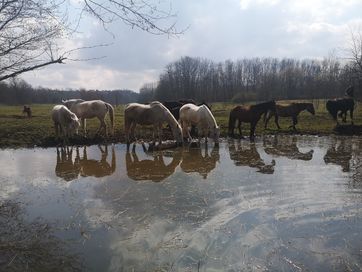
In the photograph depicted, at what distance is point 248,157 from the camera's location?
40.5ft

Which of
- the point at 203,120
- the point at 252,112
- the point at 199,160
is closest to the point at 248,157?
the point at 199,160

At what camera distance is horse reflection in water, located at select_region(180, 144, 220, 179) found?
34.2 feet

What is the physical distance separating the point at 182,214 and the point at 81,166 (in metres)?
5.56

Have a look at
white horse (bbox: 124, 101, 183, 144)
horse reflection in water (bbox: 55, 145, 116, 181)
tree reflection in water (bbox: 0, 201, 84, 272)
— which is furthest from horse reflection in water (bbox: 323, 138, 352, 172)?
tree reflection in water (bbox: 0, 201, 84, 272)

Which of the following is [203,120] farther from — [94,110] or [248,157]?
[94,110]

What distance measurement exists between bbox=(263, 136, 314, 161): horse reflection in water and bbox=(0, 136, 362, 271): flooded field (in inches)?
15.8

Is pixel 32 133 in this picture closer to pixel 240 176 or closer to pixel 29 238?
pixel 240 176

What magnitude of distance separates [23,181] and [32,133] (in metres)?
7.95

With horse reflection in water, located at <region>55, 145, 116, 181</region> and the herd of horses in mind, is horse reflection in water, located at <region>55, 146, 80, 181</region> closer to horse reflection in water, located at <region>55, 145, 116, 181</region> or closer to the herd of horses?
→ horse reflection in water, located at <region>55, 145, 116, 181</region>

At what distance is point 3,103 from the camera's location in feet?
212

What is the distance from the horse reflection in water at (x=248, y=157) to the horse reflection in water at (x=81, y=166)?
3.85 m

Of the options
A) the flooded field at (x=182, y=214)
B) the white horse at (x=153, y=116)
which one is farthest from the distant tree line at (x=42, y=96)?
the flooded field at (x=182, y=214)

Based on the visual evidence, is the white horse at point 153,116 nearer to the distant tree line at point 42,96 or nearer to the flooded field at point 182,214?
the flooded field at point 182,214

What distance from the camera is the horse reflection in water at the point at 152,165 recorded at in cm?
981
